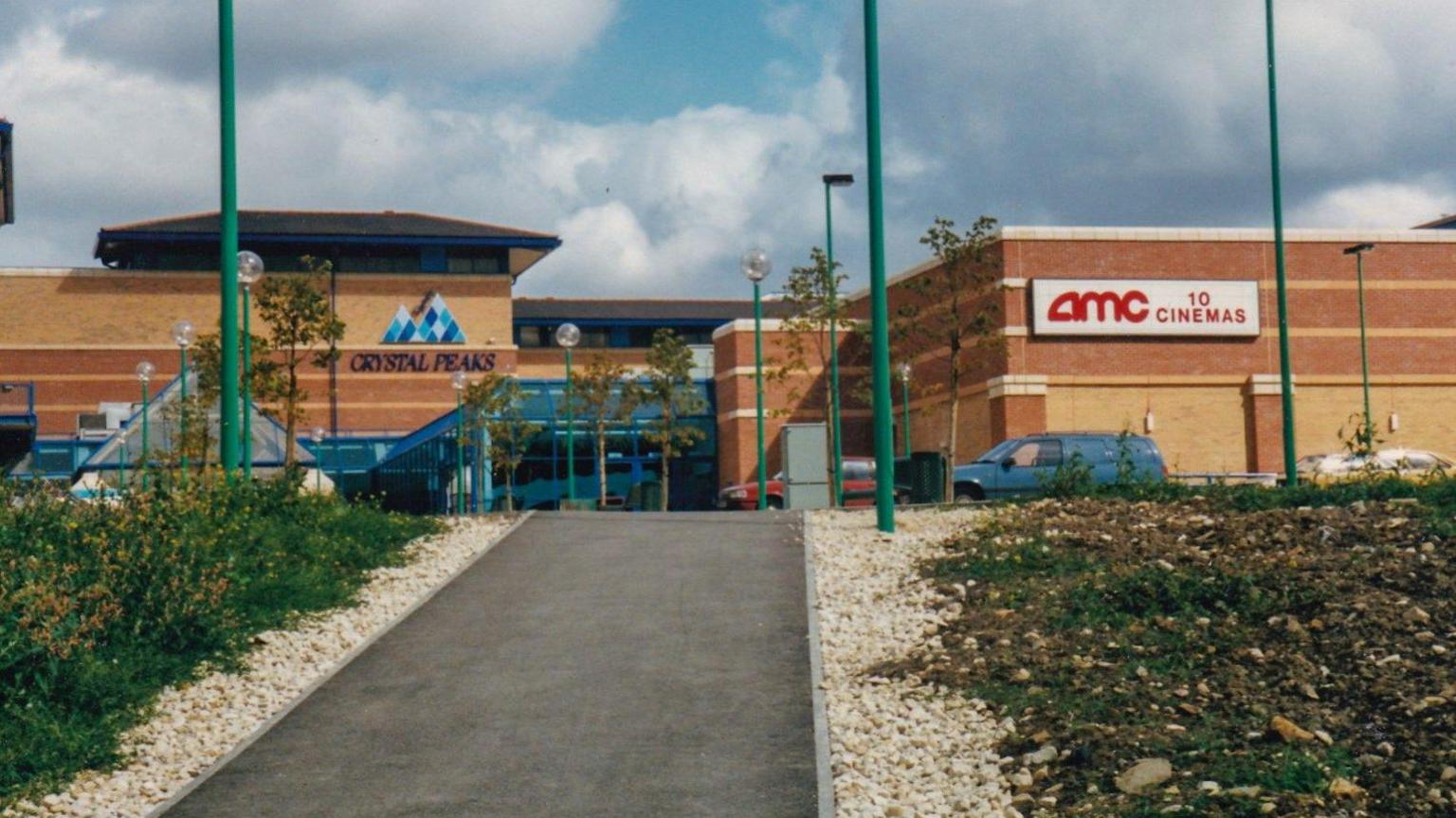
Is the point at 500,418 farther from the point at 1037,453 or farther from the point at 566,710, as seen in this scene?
the point at 566,710

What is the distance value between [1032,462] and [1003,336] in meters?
13.0

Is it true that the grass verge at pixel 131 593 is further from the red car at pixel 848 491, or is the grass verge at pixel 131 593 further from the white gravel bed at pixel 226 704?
the red car at pixel 848 491

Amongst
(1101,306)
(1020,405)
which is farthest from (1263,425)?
(1020,405)

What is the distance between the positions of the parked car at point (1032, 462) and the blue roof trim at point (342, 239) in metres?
35.1

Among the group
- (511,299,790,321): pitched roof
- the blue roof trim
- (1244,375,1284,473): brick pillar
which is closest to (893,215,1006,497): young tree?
(1244,375,1284,473): brick pillar

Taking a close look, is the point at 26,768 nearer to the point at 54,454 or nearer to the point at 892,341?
the point at 892,341

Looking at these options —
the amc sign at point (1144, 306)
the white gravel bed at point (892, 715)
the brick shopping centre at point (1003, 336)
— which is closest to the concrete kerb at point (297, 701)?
the white gravel bed at point (892, 715)

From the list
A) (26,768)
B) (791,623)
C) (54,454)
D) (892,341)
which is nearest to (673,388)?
(892,341)

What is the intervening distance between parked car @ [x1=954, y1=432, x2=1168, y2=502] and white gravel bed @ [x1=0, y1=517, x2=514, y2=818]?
15.8 meters

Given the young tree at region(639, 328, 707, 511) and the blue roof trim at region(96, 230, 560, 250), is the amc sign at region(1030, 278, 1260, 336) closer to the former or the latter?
the young tree at region(639, 328, 707, 511)

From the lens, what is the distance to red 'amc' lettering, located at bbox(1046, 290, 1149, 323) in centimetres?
4522

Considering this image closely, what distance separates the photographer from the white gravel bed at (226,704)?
9484 mm

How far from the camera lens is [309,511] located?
17.8 metres

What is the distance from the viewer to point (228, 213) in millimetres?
17297
